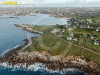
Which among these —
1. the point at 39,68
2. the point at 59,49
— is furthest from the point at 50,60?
the point at 59,49

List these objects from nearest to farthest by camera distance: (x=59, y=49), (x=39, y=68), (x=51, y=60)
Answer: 1. (x=39, y=68)
2. (x=51, y=60)
3. (x=59, y=49)

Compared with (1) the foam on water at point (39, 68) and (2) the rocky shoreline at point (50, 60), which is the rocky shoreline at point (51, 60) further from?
(1) the foam on water at point (39, 68)

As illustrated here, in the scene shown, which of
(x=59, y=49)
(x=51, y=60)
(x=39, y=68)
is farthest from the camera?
(x=59, y=49)

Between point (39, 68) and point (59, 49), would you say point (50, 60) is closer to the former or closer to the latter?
point (39, 68)

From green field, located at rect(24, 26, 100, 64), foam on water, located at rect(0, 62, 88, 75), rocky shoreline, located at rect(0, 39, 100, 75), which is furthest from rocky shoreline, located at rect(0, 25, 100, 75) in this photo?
green field, located at rect(24, 26, 100, 64)

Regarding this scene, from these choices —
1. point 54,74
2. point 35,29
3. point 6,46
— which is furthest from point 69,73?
point 35,29

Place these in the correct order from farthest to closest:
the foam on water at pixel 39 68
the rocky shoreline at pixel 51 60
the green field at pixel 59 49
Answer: the green field at pixel 59 49
the rocky shoreline at pixel 51 60
the foam on water at pixel 39 68

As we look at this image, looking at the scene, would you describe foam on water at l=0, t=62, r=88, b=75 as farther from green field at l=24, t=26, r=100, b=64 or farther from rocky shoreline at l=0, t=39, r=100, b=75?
green field at l=24, t=26, r=100, b=64

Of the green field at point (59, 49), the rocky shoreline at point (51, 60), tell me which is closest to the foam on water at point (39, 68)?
the rocky shoreline at point (51, 60)
